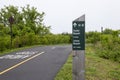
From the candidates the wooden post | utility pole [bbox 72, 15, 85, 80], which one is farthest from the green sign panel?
the wooden post

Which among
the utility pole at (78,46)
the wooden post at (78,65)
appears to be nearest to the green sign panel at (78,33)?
the utility pole at (78,46)

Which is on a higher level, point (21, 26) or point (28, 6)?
point (28, 6)

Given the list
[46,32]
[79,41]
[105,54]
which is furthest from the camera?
[46,32]

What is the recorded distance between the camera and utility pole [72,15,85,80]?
666 centimetres

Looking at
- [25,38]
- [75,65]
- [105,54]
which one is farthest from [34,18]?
[75,65]

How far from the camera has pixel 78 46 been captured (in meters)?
6.72

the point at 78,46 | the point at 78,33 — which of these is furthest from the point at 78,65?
the point at 78,33

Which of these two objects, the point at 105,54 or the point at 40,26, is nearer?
the point at 105,54

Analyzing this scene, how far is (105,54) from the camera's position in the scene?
2069 cm

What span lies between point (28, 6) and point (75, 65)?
4585 centimetres

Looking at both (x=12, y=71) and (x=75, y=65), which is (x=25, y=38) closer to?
(x=12, y=71)

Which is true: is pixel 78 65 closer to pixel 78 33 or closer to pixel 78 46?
pixel 78 46

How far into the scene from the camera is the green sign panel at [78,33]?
21.8 feet

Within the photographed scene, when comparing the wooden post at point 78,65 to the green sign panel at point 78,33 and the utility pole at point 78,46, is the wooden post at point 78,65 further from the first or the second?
the green sign panel at point 78,33
